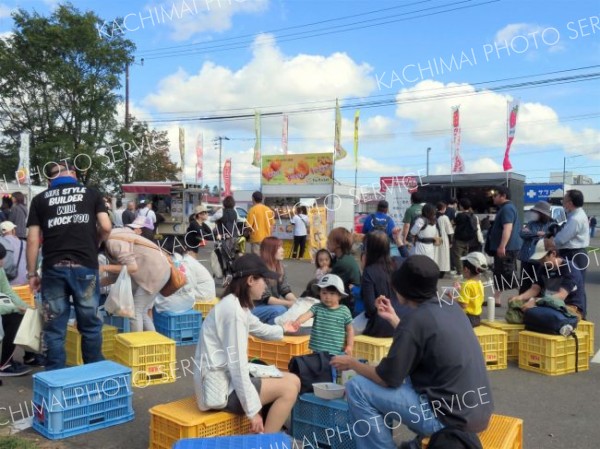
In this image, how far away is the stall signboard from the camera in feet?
55.8

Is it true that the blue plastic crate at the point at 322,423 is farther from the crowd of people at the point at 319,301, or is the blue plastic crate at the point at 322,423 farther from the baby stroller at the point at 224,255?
the baby stroller at the point at 224,255

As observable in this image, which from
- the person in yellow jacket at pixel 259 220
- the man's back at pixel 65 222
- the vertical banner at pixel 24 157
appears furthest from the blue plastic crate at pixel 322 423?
the vertical banner at pixel 24 157

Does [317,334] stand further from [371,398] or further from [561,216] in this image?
[561,216]

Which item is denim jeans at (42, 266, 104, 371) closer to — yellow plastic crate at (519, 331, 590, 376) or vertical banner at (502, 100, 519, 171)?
yellow plastic crate at (519, 331, 590, 376)

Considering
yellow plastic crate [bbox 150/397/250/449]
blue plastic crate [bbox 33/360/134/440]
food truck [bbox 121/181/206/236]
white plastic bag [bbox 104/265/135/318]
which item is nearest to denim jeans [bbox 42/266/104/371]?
white plastic bag [bbox 104/265/135/318]

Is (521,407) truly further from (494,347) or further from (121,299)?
(121,299)

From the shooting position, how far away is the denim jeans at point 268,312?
5750 mm

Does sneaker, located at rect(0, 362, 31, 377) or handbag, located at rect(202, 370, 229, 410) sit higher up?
handbag, located at rect(202, 370, 229, 410)

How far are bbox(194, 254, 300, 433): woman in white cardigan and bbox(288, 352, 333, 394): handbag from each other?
33 cm

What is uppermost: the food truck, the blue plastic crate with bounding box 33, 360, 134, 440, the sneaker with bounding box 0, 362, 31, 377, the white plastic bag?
the food truck

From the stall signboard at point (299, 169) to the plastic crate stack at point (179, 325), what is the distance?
1114 cm

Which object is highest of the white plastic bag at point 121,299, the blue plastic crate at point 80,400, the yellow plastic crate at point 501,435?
the white plastic bag at point 121,299

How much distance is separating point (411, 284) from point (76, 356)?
3814 mm

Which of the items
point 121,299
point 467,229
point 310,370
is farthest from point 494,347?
point 467,229
